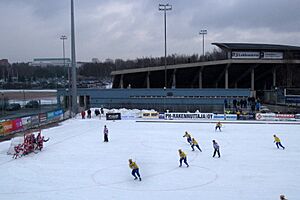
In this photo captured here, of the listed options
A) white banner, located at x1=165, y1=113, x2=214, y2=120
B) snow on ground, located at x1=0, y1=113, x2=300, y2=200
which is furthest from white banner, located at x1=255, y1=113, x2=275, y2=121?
snow on ground, located at x1=0, y1=113, x2=300, y2=200

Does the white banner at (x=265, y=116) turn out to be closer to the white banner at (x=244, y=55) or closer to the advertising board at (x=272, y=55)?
the white banner at (x=244, y=55)

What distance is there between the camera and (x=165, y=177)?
15.1m

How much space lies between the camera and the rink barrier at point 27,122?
27609 millimetres

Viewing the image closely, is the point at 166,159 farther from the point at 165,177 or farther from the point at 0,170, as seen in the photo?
the point at 0,170

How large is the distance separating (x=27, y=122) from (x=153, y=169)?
18.9 meters

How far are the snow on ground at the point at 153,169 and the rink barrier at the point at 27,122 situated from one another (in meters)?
4.01

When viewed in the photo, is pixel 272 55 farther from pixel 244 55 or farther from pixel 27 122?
pixel 27 122

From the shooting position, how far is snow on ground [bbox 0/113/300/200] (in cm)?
1301

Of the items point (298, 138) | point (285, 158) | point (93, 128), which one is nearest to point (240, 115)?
point (298, 138)

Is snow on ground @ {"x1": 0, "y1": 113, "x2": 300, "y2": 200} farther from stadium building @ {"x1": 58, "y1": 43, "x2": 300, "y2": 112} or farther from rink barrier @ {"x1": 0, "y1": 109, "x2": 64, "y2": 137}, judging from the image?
stadium building @ {"x1": 58, "y1": 43, "x2": 300, "y2": 112}

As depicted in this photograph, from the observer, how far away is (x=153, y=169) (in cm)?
1662

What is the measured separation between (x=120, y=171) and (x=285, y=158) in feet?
31.0

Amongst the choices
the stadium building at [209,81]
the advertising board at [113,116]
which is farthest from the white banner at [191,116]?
the advertising board at [113,116]

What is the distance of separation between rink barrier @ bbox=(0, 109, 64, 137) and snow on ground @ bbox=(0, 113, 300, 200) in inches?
158
